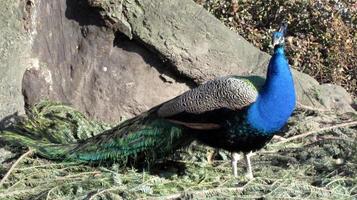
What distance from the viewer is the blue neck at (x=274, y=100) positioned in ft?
13.8

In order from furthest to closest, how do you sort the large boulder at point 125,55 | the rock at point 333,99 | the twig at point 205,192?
the rock at point 333,99
the large boulder at point 125,55
the twig at point 205,192

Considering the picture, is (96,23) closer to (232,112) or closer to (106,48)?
(106,48)

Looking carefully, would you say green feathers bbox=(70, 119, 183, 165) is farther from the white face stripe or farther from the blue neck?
the blue neck

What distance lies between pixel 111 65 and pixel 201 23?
27.7 inches

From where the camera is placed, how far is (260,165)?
478cm

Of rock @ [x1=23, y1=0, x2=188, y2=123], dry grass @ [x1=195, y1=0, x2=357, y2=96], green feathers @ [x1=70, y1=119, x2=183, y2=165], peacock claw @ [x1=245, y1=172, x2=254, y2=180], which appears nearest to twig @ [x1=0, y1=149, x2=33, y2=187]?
green feathers @ [x1=70, y1=119, x2=183, y2=165]

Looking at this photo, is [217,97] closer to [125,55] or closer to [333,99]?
[125,55]

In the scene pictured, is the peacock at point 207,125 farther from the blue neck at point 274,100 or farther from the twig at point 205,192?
the twig at point 205,192

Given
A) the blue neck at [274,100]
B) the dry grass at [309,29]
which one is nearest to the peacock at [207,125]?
the blue neck at [274,100]

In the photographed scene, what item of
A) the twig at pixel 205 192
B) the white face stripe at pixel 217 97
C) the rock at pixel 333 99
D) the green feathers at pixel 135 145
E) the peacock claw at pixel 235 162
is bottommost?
the twig at pixel 205 192

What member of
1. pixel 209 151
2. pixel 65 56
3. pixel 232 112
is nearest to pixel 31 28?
pixel 65 56

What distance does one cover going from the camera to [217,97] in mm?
4312

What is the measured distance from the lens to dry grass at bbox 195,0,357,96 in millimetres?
6828

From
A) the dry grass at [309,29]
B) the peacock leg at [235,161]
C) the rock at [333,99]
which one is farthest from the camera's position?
the dry grass at [309,29]
